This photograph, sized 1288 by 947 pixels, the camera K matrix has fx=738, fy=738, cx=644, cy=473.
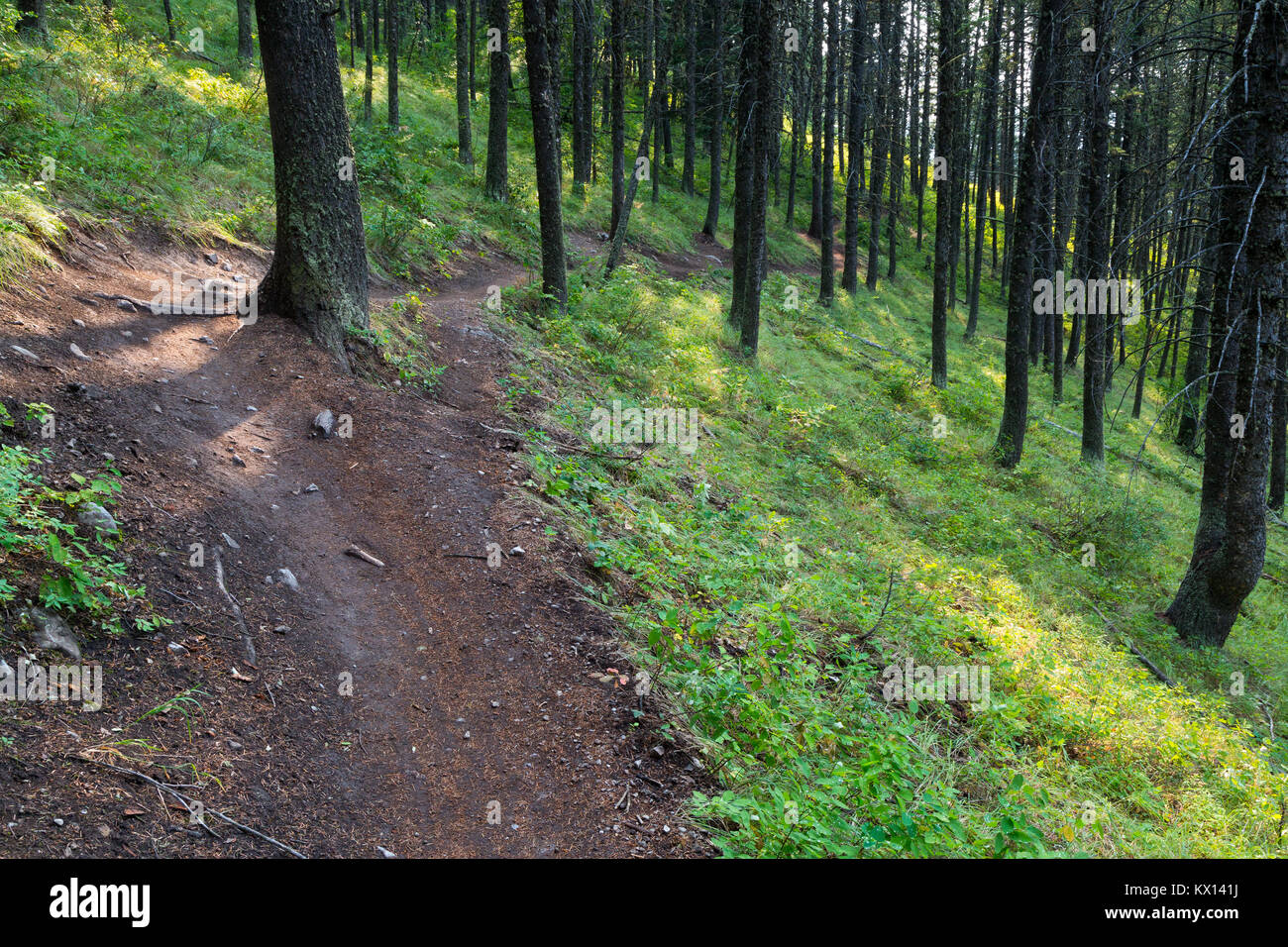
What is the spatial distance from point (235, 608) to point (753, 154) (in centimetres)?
1478

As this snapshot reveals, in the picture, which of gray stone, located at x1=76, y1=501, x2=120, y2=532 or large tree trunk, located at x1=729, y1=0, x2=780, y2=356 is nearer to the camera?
gray stone, located at x1=76, y1=501, x2=120, y2=532

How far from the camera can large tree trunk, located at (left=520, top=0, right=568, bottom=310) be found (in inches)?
453

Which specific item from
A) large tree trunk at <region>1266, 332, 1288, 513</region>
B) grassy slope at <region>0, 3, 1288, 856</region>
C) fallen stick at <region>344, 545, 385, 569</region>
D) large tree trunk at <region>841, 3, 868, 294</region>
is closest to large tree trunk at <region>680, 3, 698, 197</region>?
large tree trunk at <region>841, 3, 868, 294</region>

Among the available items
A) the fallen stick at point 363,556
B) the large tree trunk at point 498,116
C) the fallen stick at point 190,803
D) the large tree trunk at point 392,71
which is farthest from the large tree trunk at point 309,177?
the large tree trunk at point 392,71

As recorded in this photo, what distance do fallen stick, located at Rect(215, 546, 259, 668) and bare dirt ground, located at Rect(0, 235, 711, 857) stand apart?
43 mm

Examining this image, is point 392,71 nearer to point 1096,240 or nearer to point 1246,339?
point 1096,240

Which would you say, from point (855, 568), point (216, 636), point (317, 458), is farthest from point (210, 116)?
point (855, 568)

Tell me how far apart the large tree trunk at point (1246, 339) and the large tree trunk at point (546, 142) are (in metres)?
8.82

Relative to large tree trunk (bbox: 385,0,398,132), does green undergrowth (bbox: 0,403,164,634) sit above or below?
below

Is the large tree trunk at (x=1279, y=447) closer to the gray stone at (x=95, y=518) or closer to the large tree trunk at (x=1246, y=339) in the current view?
the large tree trunk at (x=1246, y=339)

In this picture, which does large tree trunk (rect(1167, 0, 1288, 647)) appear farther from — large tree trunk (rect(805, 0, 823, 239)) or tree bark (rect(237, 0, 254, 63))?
tree bark (rect(237, 0, 254, 63))

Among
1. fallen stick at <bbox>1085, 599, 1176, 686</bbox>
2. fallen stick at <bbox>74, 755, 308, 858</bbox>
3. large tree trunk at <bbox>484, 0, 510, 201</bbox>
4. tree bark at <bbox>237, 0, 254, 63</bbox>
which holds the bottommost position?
fallen stick at <bbox>1085, 599, 1176, 686</bbox>

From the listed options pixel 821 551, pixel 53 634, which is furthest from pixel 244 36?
pixel 53 634

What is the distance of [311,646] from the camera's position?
4918mm
